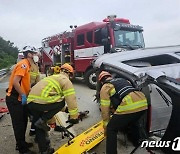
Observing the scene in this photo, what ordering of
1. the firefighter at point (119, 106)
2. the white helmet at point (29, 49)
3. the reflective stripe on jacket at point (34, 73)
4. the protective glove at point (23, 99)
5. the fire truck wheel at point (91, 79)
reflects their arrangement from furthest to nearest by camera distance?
the fire truck wheel at point (91, 79) < the reflective stripe on jacket at point (34, 73) < the white helmet at point (29, 49) < the protective glove at point (23, 99) < the firefighter at point (119, 106)

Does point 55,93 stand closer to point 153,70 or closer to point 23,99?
point 23,99

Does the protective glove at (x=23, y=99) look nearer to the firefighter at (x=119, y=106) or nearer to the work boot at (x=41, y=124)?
the work boot at (x=41, y=124)

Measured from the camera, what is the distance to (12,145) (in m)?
4.87

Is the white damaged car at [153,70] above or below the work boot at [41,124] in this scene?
above

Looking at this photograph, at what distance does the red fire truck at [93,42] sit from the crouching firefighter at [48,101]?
16.7ft

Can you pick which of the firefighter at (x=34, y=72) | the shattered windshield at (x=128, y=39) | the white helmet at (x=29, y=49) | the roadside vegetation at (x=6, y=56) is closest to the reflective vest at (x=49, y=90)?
the white helmet at (x=29, y=49)

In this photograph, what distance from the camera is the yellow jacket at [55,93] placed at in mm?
4047

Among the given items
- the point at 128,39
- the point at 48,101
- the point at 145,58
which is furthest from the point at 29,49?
the point at 128,39

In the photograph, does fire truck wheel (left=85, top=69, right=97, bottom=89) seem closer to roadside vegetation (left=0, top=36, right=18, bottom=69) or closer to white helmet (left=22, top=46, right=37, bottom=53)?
white helmet (left=22, top=46, right=37, bottom=53)

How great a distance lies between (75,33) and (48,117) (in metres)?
8.73

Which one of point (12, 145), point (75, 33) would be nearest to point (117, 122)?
point (12, 145)

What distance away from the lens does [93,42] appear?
11406mm

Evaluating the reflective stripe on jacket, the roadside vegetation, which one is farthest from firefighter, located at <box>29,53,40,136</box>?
the roadside vegetation

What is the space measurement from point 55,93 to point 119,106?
964 millimetres
